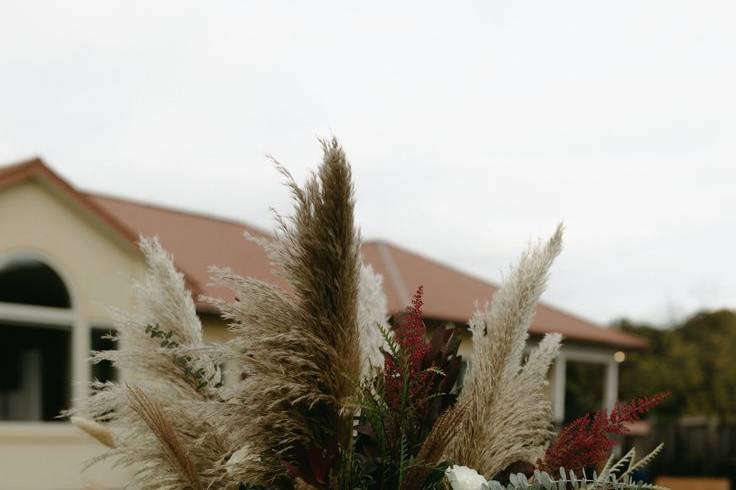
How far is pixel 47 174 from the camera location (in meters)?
9.35

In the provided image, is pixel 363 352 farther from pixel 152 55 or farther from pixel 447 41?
pixel 152 55

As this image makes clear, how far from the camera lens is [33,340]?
34.2 ft

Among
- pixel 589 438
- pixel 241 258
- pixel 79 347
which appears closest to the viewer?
pixel 589 438

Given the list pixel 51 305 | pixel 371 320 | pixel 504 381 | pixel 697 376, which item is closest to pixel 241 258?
pixel 51 305

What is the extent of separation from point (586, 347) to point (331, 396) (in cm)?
1857

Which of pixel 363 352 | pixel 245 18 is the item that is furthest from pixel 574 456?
pixel 245 18

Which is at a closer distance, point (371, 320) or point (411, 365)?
point (411, 365)

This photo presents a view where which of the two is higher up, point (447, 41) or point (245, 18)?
point (245, 18)

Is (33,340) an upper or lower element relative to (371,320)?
lower

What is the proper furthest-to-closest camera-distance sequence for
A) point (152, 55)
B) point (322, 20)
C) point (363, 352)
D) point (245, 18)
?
point (152, 55) < point (245, 18) < point (322, 20) < point (363, 352)

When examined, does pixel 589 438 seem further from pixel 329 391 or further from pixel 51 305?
pixel 51 305

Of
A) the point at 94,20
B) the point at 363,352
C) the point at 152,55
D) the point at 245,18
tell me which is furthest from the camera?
the point at 152,55

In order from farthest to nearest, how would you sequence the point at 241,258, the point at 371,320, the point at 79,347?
the point at 241,258, the point at 79,347, the point at 371,320

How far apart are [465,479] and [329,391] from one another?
0.21m
